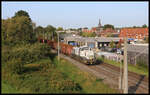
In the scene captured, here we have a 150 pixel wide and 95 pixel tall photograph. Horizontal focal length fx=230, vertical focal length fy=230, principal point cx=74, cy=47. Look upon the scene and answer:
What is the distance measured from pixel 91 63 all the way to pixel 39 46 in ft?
44.8

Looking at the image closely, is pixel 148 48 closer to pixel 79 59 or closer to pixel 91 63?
pixel 91 63

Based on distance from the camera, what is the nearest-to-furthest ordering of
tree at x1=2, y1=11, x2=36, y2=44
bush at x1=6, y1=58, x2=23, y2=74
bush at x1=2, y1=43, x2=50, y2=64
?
1. bush at x1=6, y1=58, x2=23, y2=74
2. bush at x1=2, y1=43, x2=50, y2=64
3. tree at x1=2, y1=11, x2=36, y2=44

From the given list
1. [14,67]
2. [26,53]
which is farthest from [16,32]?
[14,67]

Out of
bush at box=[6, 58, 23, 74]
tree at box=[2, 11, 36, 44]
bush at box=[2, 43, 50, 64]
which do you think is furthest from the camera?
tree at box=[2, 11, 36, 44]

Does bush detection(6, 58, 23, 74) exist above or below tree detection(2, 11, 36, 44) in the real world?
below

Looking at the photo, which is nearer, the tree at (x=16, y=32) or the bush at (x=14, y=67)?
the bush at (x=14, y=67)

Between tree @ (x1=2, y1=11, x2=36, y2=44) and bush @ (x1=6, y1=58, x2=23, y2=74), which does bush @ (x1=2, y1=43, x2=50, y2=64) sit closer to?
bush @ (x1=6, y1=58, x2=23, y2=74)

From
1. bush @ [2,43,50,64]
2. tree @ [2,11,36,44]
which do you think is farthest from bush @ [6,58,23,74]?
tree @ [2,11,36,44]

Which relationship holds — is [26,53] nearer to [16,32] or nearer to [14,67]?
[14,67]

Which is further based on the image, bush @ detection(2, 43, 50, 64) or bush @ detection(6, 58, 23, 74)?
bush @ detection(2, 43, 50, 64)

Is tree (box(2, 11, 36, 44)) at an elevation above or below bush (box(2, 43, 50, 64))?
above

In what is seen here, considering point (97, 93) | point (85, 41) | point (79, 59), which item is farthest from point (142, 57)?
point (85, 41)

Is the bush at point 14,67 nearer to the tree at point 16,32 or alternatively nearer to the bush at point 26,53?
the bush at point 26,53

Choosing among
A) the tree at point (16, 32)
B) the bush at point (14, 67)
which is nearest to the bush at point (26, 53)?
the bush at point (14, 67)
